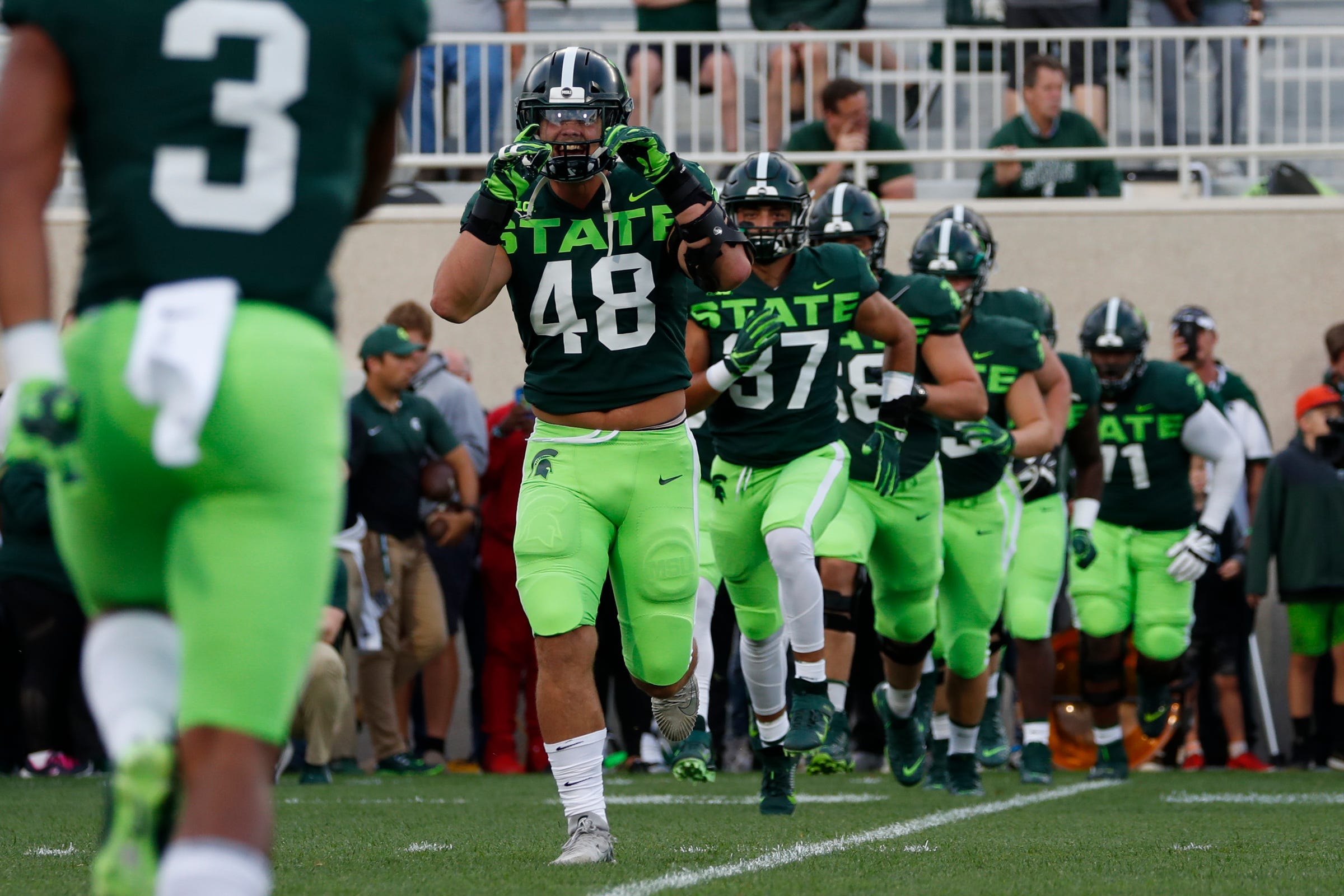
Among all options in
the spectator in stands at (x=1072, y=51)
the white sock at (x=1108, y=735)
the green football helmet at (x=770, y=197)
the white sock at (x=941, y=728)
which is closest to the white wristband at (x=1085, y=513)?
the white sock at (x=1108, y=735)

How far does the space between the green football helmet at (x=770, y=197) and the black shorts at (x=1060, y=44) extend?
240 inches

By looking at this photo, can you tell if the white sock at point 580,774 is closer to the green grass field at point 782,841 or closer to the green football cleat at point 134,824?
the green grass field at point 782,841

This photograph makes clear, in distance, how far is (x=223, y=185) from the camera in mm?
2391

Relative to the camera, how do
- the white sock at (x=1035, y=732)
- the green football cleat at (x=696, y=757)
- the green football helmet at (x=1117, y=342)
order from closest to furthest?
the green football cleat at (x=696, y=757)
the white sock at (x=1035, y=732)
the green football helmet at (x=1117, y=342)

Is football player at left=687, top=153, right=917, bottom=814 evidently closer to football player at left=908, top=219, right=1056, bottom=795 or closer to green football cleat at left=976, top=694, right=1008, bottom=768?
football player at left=908, top=219, right=1056, bottom=795

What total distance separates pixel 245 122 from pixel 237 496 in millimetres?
467

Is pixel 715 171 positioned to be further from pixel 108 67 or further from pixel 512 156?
pixel 108 67

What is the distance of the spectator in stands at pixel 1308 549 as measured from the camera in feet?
33.7

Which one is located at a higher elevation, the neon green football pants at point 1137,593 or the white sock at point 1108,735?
the neon green football pants at point 1137,593

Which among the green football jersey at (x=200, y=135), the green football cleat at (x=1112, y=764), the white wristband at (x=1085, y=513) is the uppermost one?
the green football jersey at (x=200, y=135)

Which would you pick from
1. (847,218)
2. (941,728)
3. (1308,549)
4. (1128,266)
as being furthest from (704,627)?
(1128,266)

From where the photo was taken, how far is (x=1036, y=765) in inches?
344

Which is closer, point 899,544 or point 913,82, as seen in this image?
point 899,544

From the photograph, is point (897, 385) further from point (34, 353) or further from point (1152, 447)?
point (34, 353)
